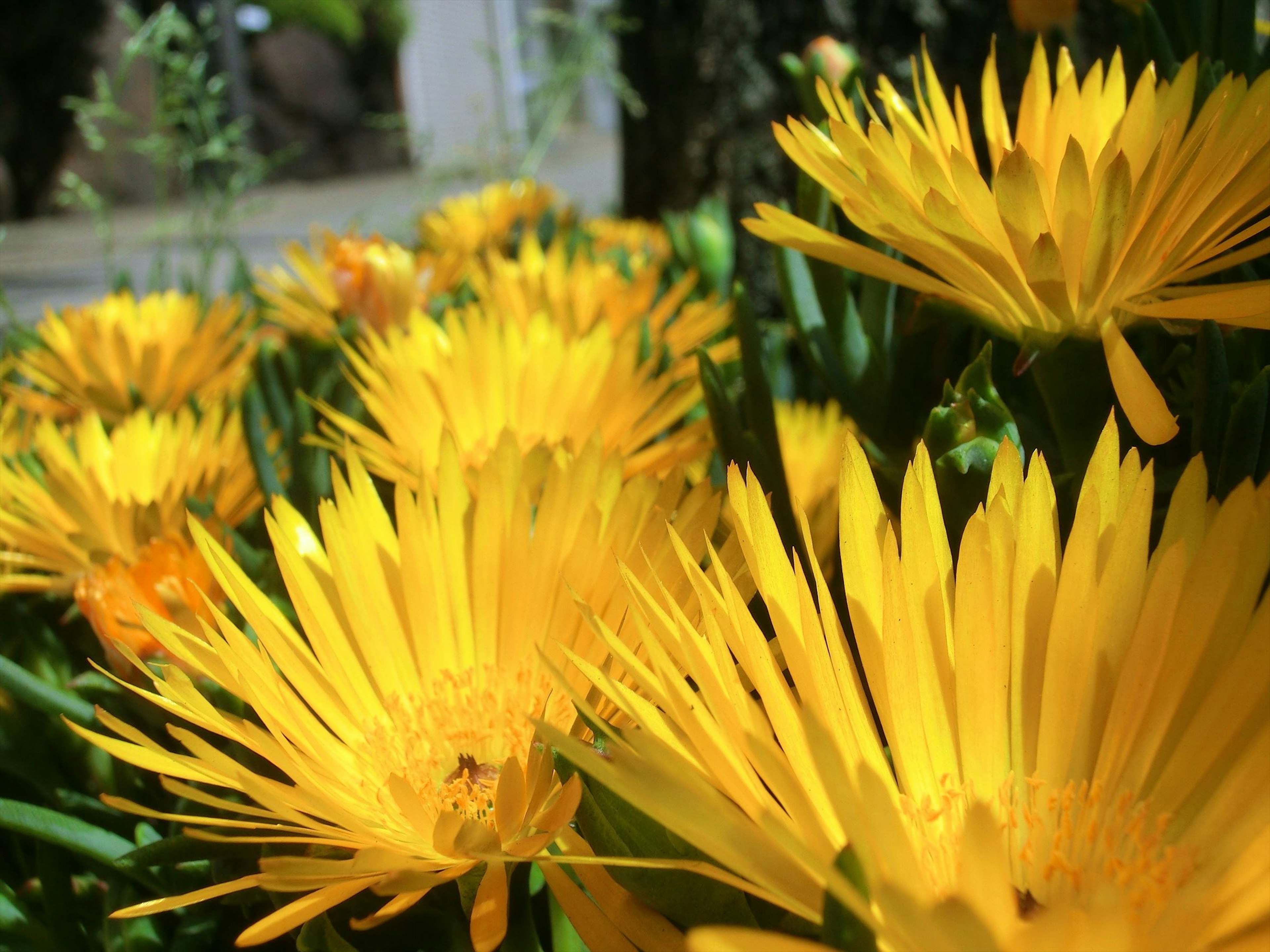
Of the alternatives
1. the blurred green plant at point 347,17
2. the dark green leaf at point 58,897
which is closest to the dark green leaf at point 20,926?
the dark green leaf at point 58,897

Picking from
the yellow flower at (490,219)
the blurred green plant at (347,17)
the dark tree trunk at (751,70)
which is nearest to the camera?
the dark tree trunk at (751,70)

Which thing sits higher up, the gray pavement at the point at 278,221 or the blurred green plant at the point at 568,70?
the blurred green plant at the point at 568,70

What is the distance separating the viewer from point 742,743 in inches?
9.0

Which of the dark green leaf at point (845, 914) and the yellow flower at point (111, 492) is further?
the yellow flower at point (111, 492)

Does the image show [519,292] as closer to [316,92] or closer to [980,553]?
[980,553]

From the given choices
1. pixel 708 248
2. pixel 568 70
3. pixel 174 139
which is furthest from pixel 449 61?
pixel 708 248

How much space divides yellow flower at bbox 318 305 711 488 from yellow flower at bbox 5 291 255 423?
0.70 feet

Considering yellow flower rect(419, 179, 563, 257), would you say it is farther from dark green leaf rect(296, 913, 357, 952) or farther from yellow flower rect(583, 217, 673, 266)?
dark green leaf rect(296, 913, 357, 952)

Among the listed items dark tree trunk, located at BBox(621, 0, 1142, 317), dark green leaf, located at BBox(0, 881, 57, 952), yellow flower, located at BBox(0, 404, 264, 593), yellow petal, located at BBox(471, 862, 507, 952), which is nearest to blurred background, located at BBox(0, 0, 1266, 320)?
dark tree trunk, located at BBox(621, 0, 1142, 317)

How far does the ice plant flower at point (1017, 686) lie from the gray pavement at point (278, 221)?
0.76 meters

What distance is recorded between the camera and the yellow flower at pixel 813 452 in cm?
49

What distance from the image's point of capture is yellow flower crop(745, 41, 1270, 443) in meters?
0.29

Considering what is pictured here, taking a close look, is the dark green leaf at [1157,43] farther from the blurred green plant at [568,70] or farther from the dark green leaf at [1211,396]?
the blurred green plant at [568,70]

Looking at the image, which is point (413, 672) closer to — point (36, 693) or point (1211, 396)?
point (36, 693)
